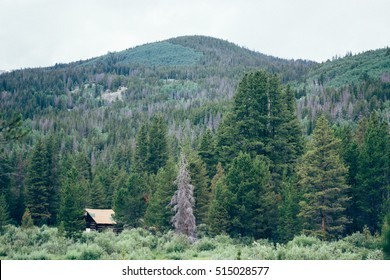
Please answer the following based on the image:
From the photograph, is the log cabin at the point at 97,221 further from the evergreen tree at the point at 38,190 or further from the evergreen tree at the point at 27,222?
the evergreen tree at the point at 27,222

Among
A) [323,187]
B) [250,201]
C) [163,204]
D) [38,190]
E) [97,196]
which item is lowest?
[97,196]

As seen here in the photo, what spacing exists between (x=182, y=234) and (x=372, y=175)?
15.6 m

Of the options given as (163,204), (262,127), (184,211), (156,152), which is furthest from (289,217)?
(156,152)

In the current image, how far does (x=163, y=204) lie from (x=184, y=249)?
1338cm

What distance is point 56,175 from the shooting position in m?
67.9

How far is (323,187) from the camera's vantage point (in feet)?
130

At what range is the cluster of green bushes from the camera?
1075 inches

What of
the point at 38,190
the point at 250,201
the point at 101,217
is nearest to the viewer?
the point at 250,201

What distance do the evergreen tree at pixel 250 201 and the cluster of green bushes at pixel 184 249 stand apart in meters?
2.05

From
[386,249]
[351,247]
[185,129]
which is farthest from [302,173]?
[185,129]

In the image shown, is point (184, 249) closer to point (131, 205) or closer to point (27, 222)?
point (131, 205)

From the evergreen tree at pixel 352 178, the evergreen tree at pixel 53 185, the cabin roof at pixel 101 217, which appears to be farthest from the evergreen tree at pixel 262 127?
the evergreen tree at pixel 53 185

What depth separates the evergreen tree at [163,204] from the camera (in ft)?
154

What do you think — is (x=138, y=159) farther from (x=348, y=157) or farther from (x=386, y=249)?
(x=386, y=249)
